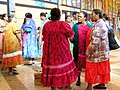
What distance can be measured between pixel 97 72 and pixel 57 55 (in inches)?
34.1

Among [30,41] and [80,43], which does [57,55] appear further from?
[30,41]

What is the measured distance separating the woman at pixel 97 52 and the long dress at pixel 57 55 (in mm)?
417

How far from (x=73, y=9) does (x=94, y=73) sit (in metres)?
12.8

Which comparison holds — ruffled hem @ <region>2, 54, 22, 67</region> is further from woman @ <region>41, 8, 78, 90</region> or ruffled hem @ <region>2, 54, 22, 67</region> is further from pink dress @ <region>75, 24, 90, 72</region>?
woman @ <region>41, 8, 78, 90</region>

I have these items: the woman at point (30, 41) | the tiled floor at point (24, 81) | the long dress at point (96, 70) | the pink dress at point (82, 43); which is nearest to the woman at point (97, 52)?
the long dress at point (96, 70)

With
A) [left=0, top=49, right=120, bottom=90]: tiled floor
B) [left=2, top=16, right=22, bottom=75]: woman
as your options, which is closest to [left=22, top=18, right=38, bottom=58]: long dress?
[left=0, top=49, right=120, bottom=90]: tiled floor

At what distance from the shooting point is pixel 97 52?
15.5 ft

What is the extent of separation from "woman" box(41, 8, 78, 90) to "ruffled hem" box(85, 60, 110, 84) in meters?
0.44

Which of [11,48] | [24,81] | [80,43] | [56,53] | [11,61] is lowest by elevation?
[24,81]

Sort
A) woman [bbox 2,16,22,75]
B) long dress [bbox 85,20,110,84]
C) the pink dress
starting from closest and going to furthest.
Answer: long dress [bbox 85,20,110,84] → the pink dress → woman [bbox 2,16,22,75]

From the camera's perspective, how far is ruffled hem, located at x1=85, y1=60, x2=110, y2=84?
4.80m

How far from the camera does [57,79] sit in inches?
174

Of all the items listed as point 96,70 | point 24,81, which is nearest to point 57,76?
point 96,70

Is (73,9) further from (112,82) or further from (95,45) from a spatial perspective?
(95,45)
